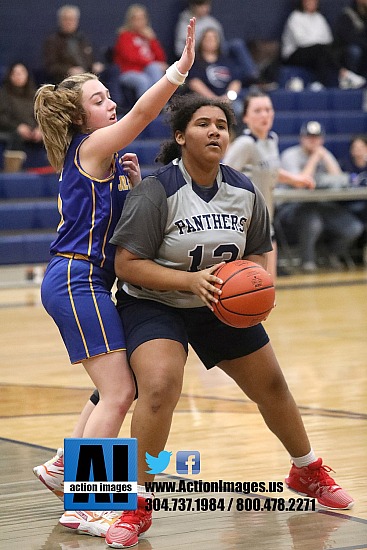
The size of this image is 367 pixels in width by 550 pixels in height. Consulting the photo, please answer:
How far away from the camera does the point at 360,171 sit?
46.9ft

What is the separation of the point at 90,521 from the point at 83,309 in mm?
719

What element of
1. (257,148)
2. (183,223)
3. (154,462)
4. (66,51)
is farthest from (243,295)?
(66,51)

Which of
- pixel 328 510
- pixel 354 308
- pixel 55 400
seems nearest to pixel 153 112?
pixel 328 510

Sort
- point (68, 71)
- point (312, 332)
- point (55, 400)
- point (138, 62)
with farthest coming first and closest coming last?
point (138, 62) → point (68, 71) → point (312, 332) → point (55, 400)

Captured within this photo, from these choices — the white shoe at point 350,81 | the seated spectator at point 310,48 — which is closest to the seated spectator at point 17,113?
the seated spectator at point 310,48

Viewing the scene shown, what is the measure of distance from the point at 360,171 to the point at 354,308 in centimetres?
439

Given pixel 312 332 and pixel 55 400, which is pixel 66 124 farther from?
pixel 312 332

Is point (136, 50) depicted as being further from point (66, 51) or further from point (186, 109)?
point (186, 109)

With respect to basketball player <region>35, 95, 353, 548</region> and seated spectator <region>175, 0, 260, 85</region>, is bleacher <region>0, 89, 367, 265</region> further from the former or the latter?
basketball player <region>35, 95, 353, 548</region>

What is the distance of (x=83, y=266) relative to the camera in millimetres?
3980

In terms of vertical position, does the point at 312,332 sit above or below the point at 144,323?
below

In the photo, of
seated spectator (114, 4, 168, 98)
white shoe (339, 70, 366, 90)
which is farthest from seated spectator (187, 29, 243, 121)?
white shoe (339, 70, 366, 90)

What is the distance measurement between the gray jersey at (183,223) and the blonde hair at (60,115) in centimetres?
33

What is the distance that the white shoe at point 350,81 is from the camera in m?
16.5
